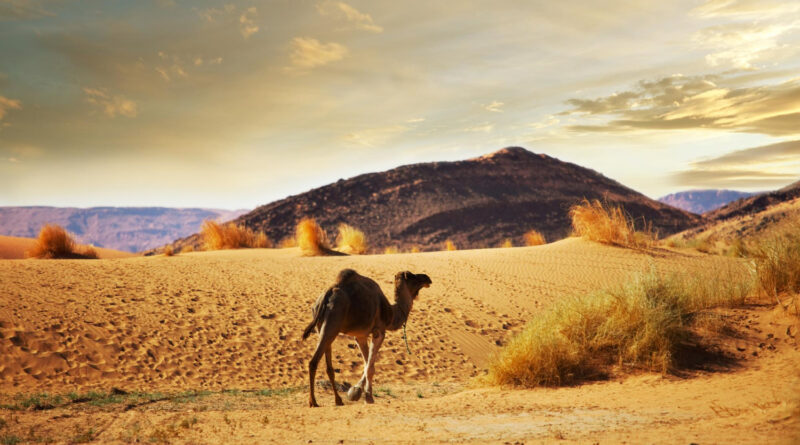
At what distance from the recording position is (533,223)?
48031 millimetres

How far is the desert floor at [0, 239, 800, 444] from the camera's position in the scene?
5.27m

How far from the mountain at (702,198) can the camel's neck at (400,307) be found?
150255 millimetres

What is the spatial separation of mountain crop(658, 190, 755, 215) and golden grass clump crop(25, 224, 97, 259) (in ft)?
483

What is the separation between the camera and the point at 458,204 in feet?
167

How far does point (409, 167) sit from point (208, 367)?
50967 millimetres

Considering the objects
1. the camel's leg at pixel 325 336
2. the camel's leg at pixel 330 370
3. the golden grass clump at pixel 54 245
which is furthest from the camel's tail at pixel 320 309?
the golden grass clump at pixel 54 245

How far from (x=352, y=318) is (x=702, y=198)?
168m

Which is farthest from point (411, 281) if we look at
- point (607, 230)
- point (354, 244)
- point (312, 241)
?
point (354, 244)

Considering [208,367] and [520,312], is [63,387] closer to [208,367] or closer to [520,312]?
[208,367]

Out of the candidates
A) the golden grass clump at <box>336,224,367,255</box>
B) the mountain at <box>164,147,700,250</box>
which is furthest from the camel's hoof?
the mountain at <box>164,147,700,250</box>

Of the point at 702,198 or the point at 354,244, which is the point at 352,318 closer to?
the point at 354,244

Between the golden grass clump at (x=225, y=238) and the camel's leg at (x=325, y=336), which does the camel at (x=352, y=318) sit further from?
the golden grass clump at (x=225, y=238)

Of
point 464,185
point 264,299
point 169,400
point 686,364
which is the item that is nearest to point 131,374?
point 169,400

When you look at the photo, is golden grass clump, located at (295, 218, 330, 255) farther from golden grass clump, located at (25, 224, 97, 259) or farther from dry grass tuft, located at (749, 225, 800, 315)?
dry grass tuft, located at (749, 225, 800, 315)
